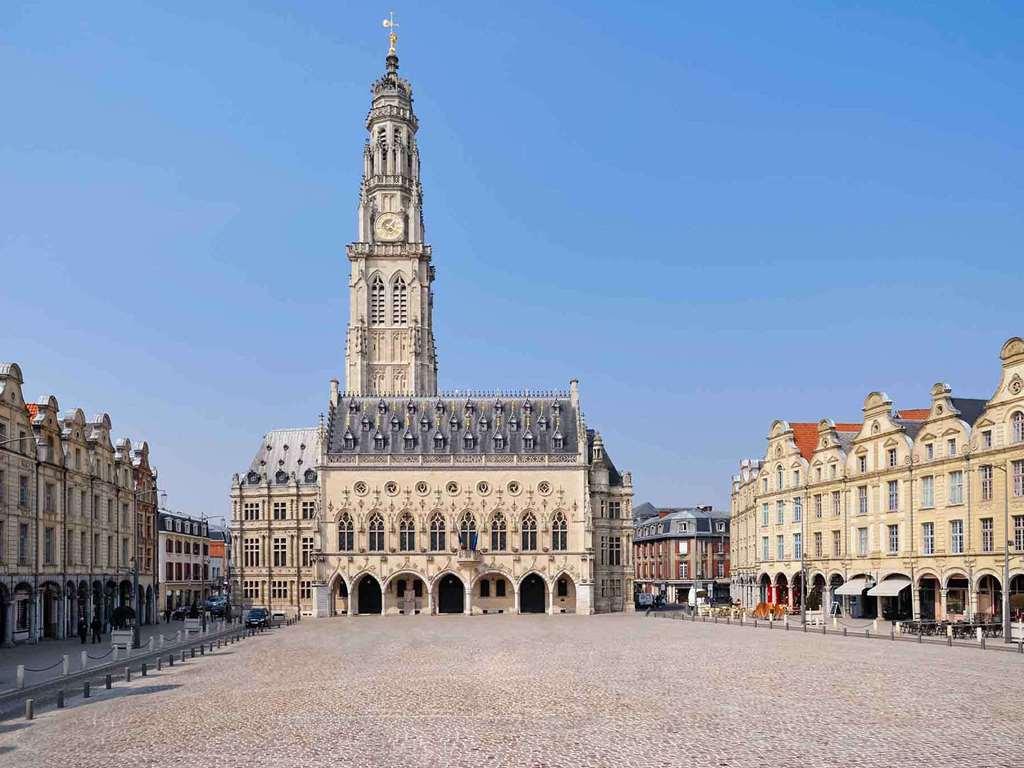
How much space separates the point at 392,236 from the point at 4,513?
241 feet

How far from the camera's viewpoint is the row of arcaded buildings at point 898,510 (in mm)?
62469

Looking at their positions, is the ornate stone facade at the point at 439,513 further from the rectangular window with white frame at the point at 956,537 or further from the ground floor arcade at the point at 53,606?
the rectangular window with white frame at the point at 956,537

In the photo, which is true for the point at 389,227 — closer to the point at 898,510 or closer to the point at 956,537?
the point at 898,510

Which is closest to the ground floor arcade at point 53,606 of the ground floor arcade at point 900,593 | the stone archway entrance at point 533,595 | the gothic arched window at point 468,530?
the gothic arched window at point 468,530

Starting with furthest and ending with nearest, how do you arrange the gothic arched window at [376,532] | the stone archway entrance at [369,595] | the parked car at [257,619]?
the stone archway entrance at [369,595] → the gothic arched window at [376,532] → the parked car at [257,619]

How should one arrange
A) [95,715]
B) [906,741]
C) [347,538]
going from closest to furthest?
[906,741] < [95,715] < [347,538]

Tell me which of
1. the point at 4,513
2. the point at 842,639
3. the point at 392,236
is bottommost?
the point at 842,639

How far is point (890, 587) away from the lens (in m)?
71.1

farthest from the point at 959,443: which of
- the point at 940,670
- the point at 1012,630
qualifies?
the point at 940,670

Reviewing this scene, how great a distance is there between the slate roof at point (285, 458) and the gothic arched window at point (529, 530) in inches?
847

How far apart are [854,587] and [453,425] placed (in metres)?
37.5

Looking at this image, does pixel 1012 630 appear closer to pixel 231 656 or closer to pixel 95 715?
pixel 231 656

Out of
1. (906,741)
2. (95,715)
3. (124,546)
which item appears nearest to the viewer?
(906,741)

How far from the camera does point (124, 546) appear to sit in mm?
78562
